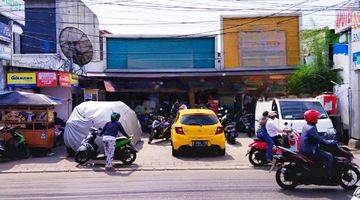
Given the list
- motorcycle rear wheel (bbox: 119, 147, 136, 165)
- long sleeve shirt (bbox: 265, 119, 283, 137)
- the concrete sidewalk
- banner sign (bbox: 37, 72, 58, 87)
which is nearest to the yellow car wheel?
the concrete sidewalk

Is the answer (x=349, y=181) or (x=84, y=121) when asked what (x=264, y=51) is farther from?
(x=349, y=181)

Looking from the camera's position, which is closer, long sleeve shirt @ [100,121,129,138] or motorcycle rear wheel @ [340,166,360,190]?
motorcycle rear wheel @ [340,166,360,190]

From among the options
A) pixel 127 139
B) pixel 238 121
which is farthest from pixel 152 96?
pixel 127 139

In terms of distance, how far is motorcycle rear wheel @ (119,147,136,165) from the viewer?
611 inches

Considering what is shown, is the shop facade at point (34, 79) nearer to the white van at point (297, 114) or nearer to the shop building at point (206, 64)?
the shop building at point (206, 64)

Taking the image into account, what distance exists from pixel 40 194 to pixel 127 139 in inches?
197

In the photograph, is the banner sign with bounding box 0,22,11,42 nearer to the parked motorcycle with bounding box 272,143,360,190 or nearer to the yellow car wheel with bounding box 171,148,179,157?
the yellow car wheel with bounding box 171,148,179,157

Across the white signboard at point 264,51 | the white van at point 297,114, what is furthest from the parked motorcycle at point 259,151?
the white signboard at point 264,51

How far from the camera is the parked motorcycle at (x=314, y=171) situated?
1062 cm

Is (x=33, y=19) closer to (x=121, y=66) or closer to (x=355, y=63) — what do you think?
(x=121, y=66)

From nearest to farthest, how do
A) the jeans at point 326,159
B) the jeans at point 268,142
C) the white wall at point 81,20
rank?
the jeans at point 326,159 < the jeans at point 268,142 < the white wall at point 81,20

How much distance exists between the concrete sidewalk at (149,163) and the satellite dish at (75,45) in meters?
9.09

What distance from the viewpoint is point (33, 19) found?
100 feet

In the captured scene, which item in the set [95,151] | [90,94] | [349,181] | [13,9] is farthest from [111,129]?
[90,94]
